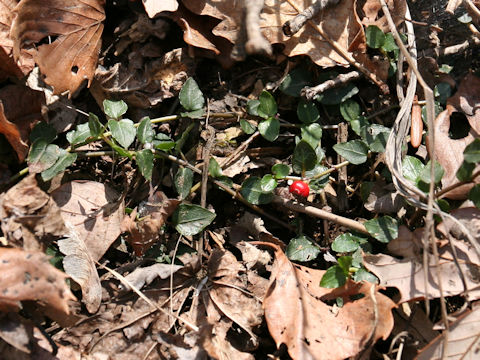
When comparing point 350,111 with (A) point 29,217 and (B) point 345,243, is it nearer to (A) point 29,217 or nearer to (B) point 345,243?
(B) point 345,243

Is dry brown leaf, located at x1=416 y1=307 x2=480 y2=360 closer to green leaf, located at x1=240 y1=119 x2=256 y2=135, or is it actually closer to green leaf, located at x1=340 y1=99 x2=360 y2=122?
green leaf, located at x1=340 y1=99 x2=360 y2=122

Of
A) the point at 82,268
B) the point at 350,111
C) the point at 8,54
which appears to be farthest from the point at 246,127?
the point at 8,54

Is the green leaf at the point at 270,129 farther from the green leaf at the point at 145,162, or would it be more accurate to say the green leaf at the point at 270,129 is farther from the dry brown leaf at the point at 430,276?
the dry brown leaf at the point at 430,276

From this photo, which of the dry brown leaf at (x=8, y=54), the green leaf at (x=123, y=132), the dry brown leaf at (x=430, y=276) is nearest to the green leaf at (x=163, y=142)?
the green leaf at (x=123, y=132)

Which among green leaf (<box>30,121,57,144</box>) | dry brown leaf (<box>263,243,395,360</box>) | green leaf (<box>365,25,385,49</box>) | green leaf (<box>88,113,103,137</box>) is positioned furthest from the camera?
green leaf (<box>365,25,385,49</box>)

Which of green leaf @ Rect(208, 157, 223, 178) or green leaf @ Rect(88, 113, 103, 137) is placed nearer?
green leaf @ Rect(88, 113, 103, 137)

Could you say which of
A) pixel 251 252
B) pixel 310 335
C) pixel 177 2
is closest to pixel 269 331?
pixel 310 335

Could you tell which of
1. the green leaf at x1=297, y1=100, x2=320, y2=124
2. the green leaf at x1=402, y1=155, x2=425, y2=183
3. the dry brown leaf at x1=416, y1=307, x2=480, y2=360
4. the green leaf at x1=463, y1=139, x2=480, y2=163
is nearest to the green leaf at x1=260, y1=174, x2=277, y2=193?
the green leaf at x1=297, y1=100, x2=320, y2=124
